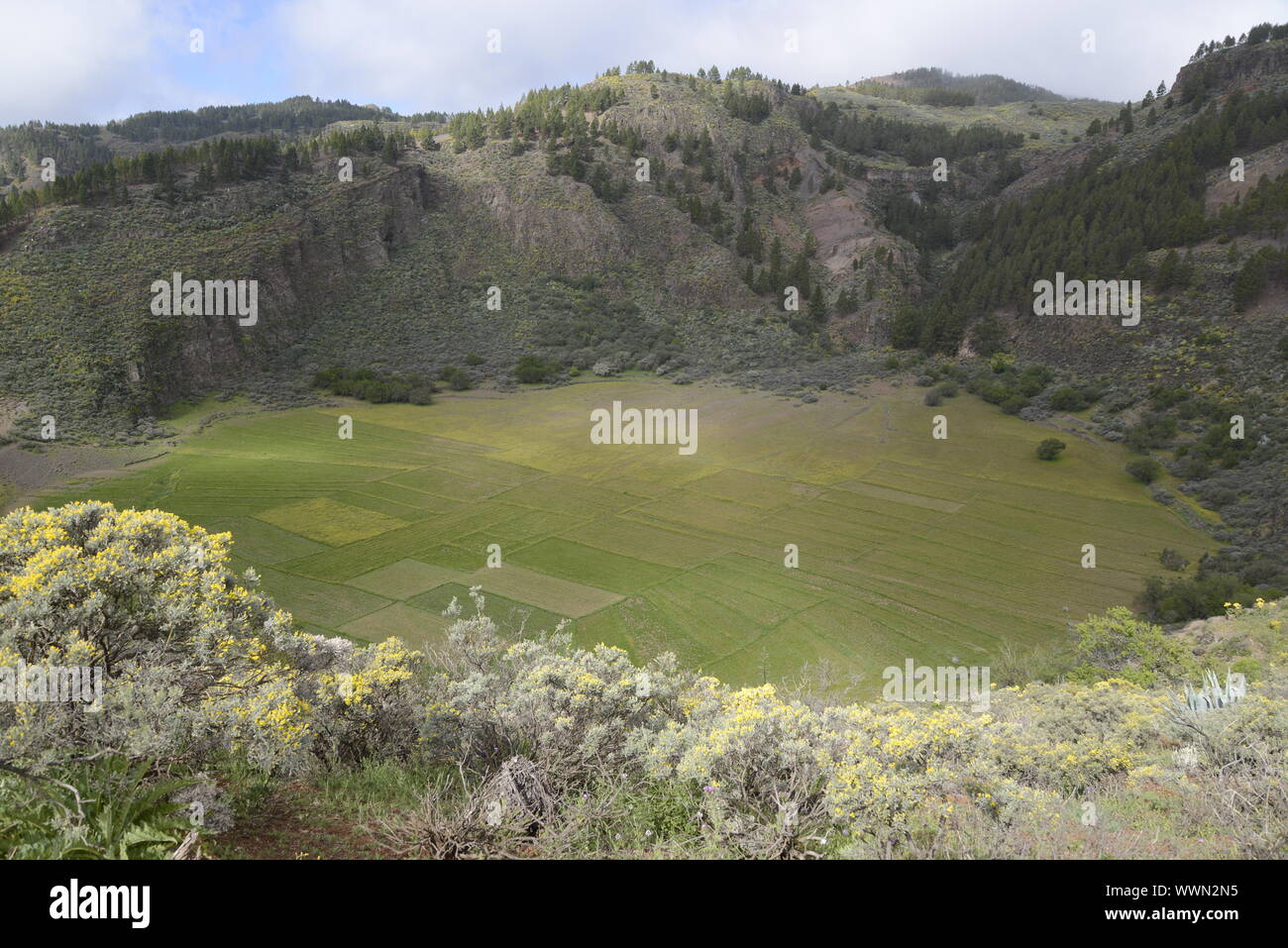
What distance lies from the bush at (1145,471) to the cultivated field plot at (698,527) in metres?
0.62

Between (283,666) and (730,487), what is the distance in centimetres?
3479

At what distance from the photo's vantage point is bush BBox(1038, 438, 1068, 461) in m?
49.2

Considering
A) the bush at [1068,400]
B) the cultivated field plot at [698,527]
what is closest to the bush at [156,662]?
the cultivated field plot at [698,527]

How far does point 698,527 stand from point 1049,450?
25.5 metres

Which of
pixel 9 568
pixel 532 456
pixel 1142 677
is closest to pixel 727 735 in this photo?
pixel 9 568

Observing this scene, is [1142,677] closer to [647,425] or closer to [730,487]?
[730,487]

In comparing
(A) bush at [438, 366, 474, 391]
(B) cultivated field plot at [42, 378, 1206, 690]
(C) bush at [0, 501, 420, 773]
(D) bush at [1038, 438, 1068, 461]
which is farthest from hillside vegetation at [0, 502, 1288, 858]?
(A) bush at [438, 366, 474, 391]

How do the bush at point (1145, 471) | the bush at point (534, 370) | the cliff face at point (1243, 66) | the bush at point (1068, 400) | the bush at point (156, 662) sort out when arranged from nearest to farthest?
the bush at point (156, 662) → the bush at point (1145, 471) → the bush at point (1068, 400) → the bush at point (534, 370) → the cliff face at point (1243, 66)

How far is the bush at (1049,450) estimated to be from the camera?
4916 cm

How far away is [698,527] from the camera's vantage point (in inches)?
1542

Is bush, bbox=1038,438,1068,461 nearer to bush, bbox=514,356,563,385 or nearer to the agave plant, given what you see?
the agave plant

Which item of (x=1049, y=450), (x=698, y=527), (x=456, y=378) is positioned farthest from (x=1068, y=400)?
(x=456, y=378)

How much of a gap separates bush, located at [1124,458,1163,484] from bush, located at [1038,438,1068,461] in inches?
156

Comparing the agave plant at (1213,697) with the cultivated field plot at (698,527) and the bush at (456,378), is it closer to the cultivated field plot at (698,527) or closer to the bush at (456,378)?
the cultivated field plot at (698,527)
